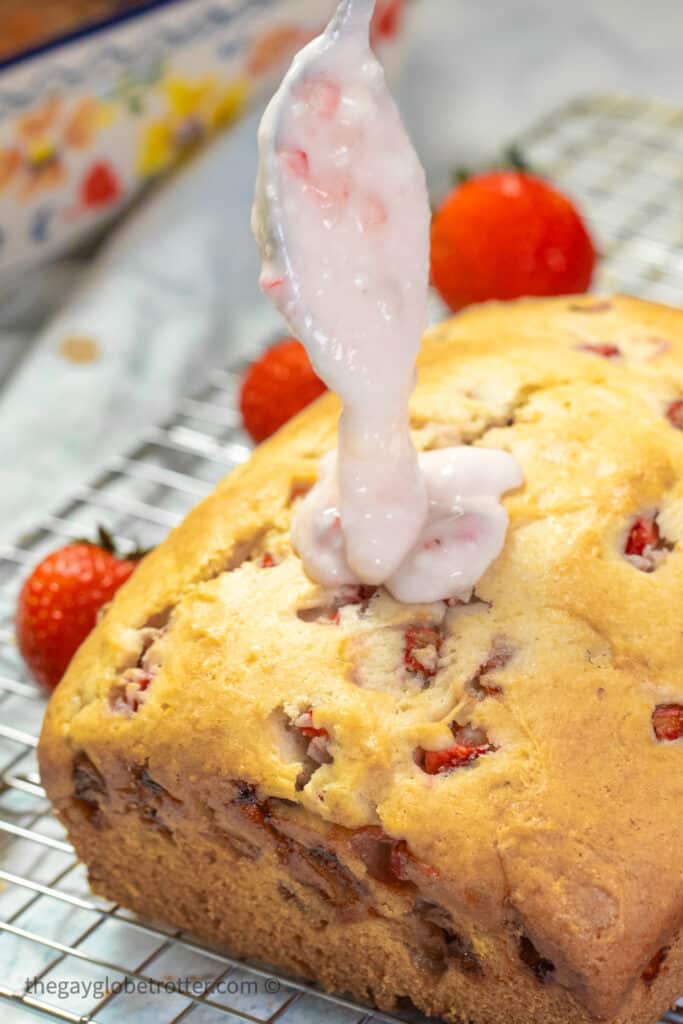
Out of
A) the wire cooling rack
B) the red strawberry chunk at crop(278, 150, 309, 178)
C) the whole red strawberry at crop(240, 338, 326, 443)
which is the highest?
the red strawberry chunk at crop(278, 150, 309, 178)

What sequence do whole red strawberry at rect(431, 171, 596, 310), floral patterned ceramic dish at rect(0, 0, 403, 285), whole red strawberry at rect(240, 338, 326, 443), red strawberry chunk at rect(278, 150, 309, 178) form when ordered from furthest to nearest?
floral patterned ceramic dish at rect(0, 0, 403, 285) → whole red strawberry at rect(431, 171, 596, 310) → whole red strawberry at rect(240, 338, 326, 443) → red strawberry chunk at rect(278, 150, 309, 178)

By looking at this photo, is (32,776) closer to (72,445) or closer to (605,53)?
(72,445)

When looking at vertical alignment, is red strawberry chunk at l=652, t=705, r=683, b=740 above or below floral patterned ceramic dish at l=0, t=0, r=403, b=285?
below

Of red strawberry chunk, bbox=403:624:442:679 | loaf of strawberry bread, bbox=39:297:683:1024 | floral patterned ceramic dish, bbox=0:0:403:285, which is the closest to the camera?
loaf of strawberry bread, bbox=39:297:683:1024

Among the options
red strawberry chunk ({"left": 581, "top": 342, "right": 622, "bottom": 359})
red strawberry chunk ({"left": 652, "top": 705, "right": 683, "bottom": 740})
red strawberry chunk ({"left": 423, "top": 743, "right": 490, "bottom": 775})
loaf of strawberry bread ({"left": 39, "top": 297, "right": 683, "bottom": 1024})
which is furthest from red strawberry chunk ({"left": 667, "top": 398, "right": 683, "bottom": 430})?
red strawberry chunk ({"left": 423, "top": 743, "right": 490, "bottom": 775})

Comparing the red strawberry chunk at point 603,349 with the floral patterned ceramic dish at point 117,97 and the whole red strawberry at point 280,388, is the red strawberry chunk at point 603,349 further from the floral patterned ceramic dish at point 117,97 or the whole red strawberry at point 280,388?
the floral patterned ceramic dish at point 117,97

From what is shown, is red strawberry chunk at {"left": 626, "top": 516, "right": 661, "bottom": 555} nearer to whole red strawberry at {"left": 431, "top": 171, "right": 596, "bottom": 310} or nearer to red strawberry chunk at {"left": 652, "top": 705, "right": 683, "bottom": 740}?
red strawberry chunk at {"left": 652, "top": 705, "right": 683, "bottom": 740}

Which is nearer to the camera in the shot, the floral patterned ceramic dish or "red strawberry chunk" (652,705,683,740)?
"red strawberry chunk" (652,705,683,740)

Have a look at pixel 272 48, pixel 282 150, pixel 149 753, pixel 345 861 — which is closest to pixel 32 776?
pixel 149 753

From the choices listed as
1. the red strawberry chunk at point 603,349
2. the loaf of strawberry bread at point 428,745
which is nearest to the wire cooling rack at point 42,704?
the loaf of strawberry bread at point 428,745
